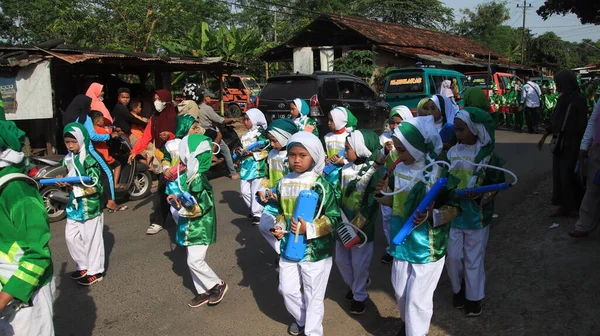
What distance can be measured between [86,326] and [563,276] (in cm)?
422

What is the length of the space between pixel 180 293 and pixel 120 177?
4.12 m

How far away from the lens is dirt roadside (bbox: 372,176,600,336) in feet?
12.3

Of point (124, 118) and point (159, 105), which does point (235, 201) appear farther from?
point (124, 118)

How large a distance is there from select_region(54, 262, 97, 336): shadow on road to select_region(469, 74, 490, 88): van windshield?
16.6 metres

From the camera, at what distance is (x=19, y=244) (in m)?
2.29

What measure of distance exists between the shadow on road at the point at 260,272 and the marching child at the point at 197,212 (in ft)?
1.76

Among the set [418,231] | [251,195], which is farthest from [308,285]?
[251,195]

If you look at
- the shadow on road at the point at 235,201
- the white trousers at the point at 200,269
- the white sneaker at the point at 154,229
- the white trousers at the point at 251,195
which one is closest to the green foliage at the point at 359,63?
the shadow on road at the point at 235,201

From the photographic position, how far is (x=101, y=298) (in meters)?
4.63

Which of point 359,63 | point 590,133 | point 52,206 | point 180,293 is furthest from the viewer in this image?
point 359,63

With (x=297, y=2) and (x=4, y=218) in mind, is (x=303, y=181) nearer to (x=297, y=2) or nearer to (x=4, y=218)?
(x=4, y=218)

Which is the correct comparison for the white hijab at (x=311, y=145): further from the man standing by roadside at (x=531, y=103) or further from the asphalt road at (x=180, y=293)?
the man standing by roadside at (x=531, y=103)

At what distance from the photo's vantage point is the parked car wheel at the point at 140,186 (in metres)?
8.52

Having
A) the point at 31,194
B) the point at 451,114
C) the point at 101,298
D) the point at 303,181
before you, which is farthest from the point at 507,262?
the point at 31,194
